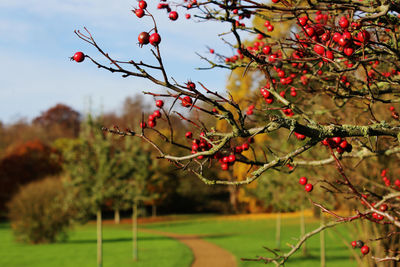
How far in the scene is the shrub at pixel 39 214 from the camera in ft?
72.6

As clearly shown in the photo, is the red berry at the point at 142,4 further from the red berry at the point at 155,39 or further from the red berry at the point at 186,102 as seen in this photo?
the red berry at the point at 186,102

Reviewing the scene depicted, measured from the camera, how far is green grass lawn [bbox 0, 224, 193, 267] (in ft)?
51.4

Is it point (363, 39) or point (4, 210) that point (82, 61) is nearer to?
point (363, 39)

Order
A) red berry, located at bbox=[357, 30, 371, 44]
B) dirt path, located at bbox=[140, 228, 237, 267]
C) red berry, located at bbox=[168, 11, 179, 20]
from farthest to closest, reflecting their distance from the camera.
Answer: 1. dirt path, located at bbox=[140, 228, 237, 267]
2. red berry, located at bbox=[168, 11, 179, 20]
3. red berry, located at bbox=[357, 30, 371, 44]

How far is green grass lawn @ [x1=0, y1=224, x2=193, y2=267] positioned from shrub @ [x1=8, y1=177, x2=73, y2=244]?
797 millimetres

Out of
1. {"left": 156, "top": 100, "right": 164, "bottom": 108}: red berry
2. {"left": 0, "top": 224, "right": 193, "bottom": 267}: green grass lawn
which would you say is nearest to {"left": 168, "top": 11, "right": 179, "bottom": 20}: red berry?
{"left": 156, "top": 100, "right": 164, "bottom": 108}: red berry

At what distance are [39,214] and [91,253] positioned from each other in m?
5.66

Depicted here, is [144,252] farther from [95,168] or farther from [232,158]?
[232,158]

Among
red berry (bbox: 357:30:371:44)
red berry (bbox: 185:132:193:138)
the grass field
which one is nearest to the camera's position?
red berry (bbox: 357:30:371:44)

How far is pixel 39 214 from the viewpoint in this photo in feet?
72.9

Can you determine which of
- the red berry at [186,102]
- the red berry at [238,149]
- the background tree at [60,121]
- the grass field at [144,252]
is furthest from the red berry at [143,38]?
the background tree at [60,121]

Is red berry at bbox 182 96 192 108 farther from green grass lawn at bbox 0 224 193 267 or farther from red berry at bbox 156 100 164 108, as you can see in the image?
green grass lawn at bbox 0 224 193 267

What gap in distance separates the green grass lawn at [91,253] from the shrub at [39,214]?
797 millimetres

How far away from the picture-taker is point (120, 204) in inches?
654
